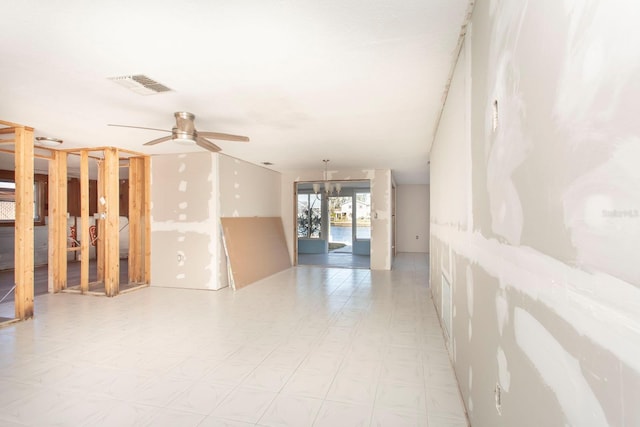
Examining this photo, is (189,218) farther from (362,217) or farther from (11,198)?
(362,217)

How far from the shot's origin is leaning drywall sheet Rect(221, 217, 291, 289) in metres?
5.88

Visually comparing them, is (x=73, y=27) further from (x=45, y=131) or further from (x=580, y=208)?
(x=45, y=131)

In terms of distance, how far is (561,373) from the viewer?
2.73 feet

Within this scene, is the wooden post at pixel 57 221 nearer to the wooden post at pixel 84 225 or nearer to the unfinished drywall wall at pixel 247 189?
the wooden post at pixel 84 225

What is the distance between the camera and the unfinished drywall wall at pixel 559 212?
0.59 metres

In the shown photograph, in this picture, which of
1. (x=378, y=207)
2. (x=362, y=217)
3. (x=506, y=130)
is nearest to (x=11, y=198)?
(x=378, y=207)

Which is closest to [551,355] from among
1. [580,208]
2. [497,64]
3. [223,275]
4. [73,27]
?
[580,208]

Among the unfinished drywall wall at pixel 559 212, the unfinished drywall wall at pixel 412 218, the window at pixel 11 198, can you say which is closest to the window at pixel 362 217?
the unfinished drywall wall at pixel 412 218

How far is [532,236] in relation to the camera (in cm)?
101

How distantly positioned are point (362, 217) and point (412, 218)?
5.68 ft

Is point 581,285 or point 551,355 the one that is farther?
point 551,355

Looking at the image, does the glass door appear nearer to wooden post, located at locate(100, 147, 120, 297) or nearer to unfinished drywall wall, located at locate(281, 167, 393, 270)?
unfinished drywall wall, located at locate(281, 167, 393, 270)

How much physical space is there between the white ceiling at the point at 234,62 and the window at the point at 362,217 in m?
6.62

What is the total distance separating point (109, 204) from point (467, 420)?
18.4ft
